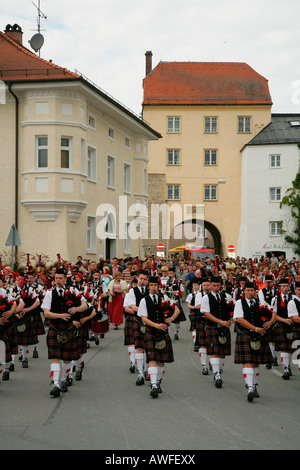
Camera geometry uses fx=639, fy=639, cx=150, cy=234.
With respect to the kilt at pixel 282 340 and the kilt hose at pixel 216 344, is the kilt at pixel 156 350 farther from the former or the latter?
the kilt at pixel 282 340

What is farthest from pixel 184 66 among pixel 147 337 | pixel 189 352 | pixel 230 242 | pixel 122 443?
pixel 122 443

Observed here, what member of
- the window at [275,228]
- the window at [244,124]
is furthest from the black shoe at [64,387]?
the window at [244,124]

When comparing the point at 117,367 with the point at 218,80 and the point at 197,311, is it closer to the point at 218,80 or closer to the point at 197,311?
the point at 197,311

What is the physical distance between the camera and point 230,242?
170 ft

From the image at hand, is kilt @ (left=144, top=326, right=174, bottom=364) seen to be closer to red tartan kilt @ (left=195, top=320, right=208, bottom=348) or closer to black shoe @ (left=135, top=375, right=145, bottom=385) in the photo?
black shoe @ (left=135, top=375, right=145, bottom=385)

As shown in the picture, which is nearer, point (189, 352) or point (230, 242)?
point (189, 352)

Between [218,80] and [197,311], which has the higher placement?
[218,80]

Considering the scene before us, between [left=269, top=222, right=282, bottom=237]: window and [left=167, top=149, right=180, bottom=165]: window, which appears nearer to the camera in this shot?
[left=269, top=222, right=282, bottom=237]: window

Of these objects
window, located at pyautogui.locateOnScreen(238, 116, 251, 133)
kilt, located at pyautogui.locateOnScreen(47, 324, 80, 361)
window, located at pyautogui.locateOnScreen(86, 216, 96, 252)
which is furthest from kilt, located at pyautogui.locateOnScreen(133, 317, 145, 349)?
window, located at pyautogui.locateOnScreen(238, 116, 251, 133)

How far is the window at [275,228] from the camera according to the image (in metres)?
48.9

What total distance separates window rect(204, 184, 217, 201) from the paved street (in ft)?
134

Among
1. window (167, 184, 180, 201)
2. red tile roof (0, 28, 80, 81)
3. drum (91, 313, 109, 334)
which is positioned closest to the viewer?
drum (91, 313, 109, 334)

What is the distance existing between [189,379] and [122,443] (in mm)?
4575

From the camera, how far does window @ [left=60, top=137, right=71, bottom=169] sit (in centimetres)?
2643
